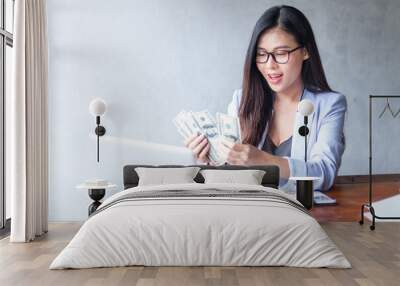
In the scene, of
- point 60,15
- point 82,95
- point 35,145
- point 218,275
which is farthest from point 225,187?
point 60,15

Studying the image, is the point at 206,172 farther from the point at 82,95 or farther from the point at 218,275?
the point at 218,275

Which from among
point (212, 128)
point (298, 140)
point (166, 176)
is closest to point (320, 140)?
point (298, 140)

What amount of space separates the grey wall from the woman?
0.14 meters

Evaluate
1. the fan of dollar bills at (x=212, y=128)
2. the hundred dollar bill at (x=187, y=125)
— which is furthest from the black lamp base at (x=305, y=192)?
the hundred dollar bill at (x=187, y=125)

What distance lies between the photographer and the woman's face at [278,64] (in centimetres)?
759

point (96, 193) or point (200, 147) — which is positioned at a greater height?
point (200, 147)

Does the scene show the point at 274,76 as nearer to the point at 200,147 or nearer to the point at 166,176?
the point at 200,147

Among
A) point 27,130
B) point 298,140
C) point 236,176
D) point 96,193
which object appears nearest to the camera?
point 27,130

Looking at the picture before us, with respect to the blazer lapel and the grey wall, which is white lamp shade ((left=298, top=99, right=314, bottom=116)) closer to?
the blazer lapel

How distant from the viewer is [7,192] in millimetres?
6949

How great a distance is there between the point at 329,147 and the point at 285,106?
802mm

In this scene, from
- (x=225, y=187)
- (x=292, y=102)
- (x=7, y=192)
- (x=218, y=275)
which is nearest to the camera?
(x=218, y=275)

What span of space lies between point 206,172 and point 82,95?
1974mm

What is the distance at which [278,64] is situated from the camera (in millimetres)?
7590
